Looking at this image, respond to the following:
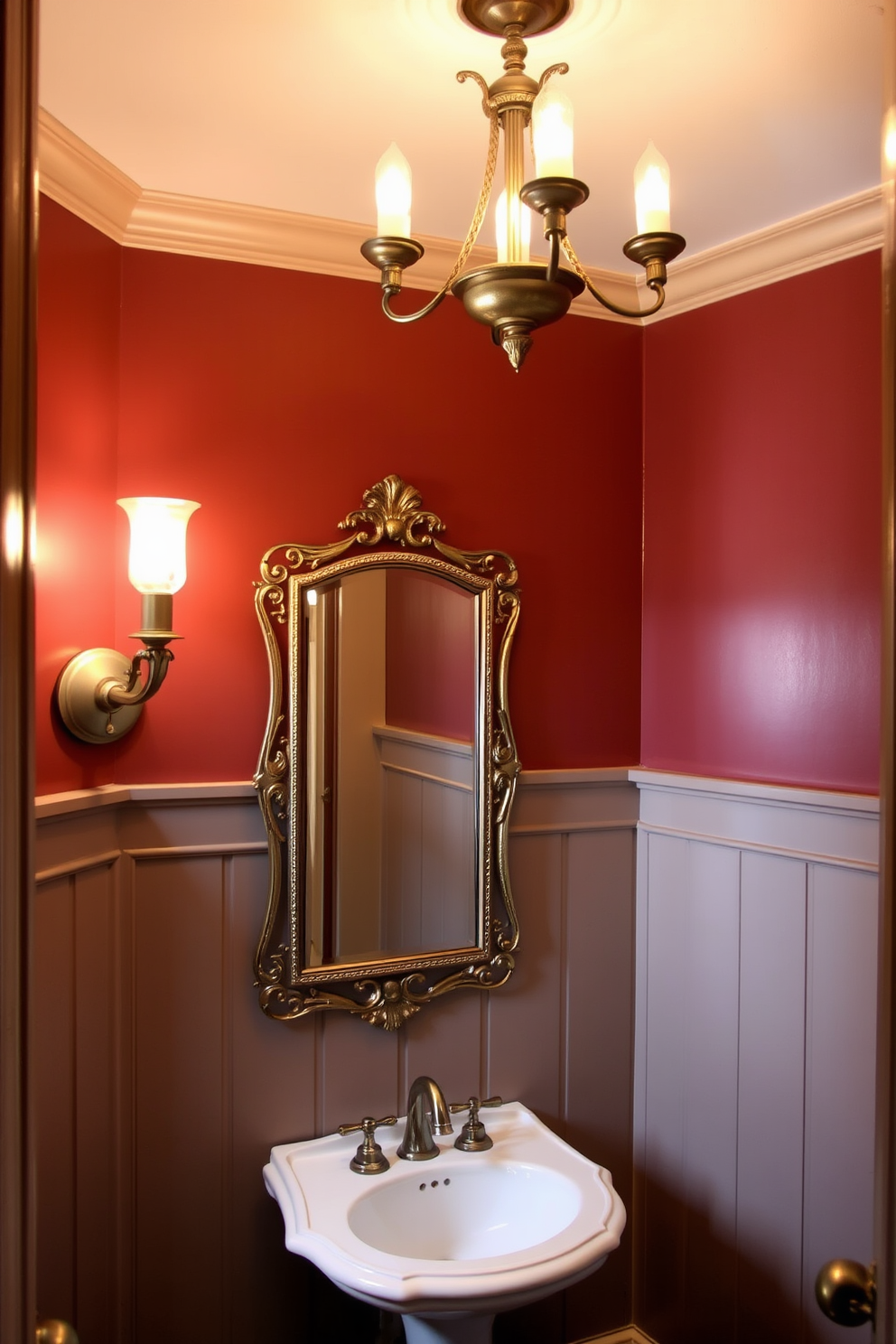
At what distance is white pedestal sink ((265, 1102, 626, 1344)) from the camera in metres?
1.67

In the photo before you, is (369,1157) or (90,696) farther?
(369,1157)

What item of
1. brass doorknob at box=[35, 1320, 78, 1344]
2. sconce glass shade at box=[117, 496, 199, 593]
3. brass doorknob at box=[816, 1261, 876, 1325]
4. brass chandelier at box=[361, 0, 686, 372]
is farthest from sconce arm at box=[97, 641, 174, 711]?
brass doorknob at box=[816, 1261, 876, 1325]

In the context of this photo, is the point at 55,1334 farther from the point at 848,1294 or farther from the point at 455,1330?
the point at 455,1330

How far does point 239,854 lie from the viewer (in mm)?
2090

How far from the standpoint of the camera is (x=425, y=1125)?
6.81 ft

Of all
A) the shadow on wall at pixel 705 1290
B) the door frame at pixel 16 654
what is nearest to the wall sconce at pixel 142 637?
the door frame at pixel 16 654

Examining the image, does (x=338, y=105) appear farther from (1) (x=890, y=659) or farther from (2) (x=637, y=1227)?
(2) (x=637, y=1227)

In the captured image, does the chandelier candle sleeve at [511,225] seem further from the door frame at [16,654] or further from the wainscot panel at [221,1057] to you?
the wainscot panel at [221,1057]

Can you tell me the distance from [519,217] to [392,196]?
0.17 meters

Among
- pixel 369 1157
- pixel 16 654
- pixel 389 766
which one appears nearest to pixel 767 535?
pixel 389 766

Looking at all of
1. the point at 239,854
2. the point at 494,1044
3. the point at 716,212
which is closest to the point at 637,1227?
the point at 494,1044

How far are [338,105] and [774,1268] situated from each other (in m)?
2.30

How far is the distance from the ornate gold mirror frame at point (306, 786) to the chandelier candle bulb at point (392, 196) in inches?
36.4

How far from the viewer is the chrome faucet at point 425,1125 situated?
2066 mm
